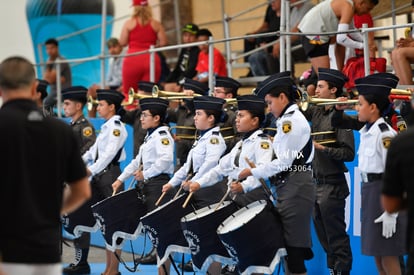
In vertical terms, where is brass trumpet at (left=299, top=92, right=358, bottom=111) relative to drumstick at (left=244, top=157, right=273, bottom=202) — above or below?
above

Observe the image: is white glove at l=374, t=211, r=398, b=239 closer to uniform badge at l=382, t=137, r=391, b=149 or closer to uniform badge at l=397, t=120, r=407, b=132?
uniform badge at l=382, t=137, r=391, b=149

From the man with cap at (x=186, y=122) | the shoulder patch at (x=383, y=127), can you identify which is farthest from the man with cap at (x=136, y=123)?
the shoulder patch at (x=383, y=127)

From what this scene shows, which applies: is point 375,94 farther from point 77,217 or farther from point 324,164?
point 77,217

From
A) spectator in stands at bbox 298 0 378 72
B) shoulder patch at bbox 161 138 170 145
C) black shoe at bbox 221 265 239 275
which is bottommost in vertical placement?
black shoe at bbox 221 265 239 275

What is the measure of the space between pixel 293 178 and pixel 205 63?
4.43 metres

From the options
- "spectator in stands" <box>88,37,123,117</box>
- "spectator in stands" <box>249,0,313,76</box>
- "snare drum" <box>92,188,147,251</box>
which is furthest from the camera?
"spectator in stands" <box>88,37,123,117</box>

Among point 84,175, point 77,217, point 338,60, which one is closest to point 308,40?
point 338,60

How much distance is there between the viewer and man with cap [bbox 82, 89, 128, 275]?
10875 millimetres

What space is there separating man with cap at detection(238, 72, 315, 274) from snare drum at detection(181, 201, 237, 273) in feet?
1.54

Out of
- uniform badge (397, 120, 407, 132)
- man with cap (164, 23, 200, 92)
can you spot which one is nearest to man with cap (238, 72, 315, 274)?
uniform badge (397, 120, 407, 132)

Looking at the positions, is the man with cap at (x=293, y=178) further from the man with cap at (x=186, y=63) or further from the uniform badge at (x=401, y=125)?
the man with cap at (x=186, y=63)

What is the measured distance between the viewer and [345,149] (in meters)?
9.11

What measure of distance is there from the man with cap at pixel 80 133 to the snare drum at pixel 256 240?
3482 mm

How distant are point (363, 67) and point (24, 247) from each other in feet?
17.8
